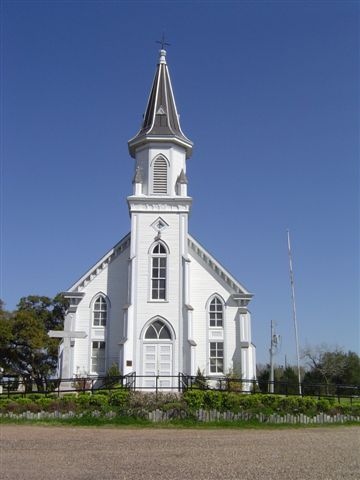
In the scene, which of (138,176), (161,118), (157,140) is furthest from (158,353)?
(161,118)

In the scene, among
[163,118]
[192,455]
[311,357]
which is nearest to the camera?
[192,455]

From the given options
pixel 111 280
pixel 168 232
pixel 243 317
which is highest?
pixel 168 232

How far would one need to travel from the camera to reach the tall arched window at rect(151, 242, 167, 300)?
30531 millimetres

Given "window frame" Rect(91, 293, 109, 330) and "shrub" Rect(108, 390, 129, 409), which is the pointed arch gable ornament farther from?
"shrub" Rect(108, 390, 129, 409)

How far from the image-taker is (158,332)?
2984 centimetres

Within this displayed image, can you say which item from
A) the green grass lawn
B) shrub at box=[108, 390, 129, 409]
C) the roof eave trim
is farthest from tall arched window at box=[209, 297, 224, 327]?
the green grass lawn

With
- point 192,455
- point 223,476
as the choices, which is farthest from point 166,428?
point 223,476

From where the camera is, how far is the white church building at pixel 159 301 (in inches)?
1162

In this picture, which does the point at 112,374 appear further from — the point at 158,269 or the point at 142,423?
the point at 142,423

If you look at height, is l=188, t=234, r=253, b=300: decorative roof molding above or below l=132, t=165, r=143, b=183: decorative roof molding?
below

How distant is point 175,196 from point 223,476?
2341cm

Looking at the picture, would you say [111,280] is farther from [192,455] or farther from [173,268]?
[192,455]

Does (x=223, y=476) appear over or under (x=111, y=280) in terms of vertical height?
under

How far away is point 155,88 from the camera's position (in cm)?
3647
